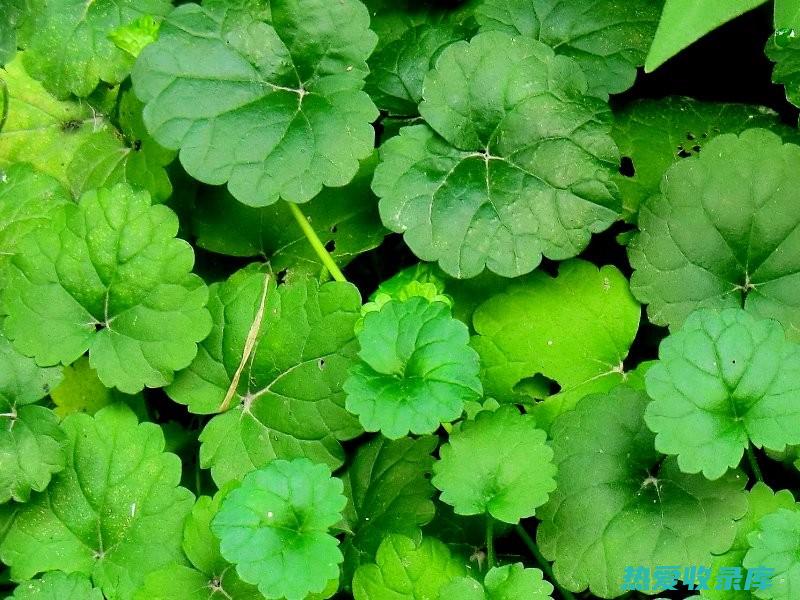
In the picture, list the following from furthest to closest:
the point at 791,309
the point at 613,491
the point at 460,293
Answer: the point at 460,293, the point at 791,309, the point at 613,491

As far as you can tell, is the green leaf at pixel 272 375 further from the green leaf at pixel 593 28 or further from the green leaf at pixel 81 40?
the green leaf at pixel 593 28

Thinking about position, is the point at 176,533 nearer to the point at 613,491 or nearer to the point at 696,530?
the point at 613,491

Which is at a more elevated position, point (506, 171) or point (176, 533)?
point (506, 171)

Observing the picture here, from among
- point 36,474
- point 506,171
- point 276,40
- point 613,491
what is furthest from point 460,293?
point 36,474

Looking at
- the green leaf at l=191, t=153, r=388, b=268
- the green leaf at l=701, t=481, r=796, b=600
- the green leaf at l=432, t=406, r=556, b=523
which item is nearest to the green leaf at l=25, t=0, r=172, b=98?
the green leaf at l=191, t=153, r=388, b=268

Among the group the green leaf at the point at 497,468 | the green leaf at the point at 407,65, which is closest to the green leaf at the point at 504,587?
the green leaf at the point at 497,468

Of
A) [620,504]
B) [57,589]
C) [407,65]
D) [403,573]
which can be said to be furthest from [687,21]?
[57,589]

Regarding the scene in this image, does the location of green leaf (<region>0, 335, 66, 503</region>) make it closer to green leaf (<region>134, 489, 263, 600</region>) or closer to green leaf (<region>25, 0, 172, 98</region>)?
green leaf (<region>134, 489, 263, 600</region>)
